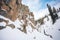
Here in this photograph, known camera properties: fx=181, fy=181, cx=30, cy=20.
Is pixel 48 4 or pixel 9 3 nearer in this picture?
pixel 9 3

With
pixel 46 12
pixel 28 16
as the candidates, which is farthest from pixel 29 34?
pixel 46 12

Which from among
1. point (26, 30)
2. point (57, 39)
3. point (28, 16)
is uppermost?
point (28, 16)

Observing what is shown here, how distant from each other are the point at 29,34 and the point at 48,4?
322 millimetres

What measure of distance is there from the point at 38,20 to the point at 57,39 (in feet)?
0.83

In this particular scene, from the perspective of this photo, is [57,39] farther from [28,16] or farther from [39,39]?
[28,16]

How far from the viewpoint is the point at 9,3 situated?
1391 mm

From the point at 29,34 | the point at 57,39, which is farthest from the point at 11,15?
the point at 57,39

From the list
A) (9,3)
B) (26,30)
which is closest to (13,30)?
(26,30)

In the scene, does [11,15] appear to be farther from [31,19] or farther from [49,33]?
[49,33]

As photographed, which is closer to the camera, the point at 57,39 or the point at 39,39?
the point at 39,39

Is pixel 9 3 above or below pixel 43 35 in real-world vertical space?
above

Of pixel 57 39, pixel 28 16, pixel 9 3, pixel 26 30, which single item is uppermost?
pixel 9 3

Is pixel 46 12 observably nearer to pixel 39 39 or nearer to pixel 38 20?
pixel 38 20

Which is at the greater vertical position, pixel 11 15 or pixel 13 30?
pixel 11 15
